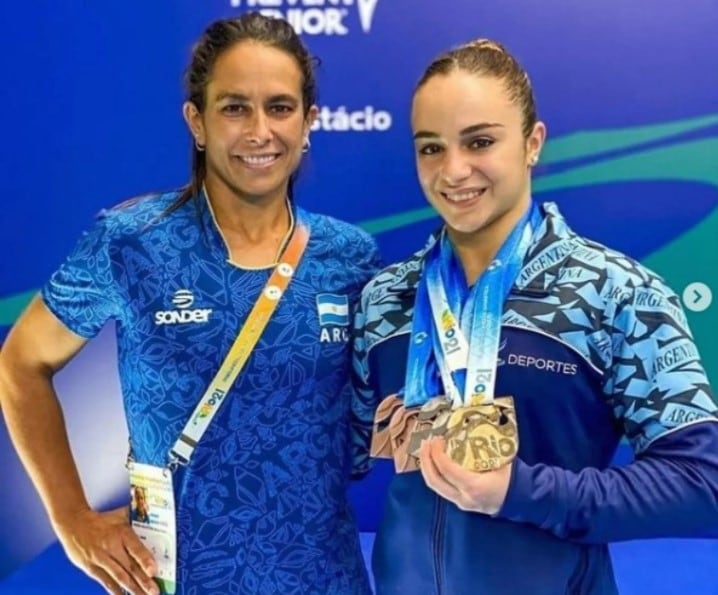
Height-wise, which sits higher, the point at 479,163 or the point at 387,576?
the point at 479,163

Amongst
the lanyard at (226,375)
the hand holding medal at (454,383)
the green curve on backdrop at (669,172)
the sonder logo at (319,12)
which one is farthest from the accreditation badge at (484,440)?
the sonder logo at (319,12)

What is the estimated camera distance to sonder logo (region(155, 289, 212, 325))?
1452 millimetres

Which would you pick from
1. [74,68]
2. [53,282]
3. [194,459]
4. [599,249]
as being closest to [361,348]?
[194,459]

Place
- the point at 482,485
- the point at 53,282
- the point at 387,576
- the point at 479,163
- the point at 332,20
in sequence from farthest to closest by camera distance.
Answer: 1. the point at 332,20
2. the point at 53,282
3. the point at 387,576
4. the point at 479,163
5. the point at 482,485

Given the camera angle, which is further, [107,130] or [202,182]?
[107,130]

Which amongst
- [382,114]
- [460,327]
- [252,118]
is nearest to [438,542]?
[460,327]

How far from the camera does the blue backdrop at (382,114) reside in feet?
7.51

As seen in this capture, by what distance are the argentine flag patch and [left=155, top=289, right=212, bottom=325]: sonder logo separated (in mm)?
191

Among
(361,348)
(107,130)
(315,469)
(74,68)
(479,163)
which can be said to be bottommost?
(315,469)

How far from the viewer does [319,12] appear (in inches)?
92.7

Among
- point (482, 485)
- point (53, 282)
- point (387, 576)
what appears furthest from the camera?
point (53, 282)

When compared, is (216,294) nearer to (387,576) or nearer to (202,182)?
(202,182)

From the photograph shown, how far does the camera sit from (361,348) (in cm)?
150

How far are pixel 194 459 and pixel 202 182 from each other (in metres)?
0.48
